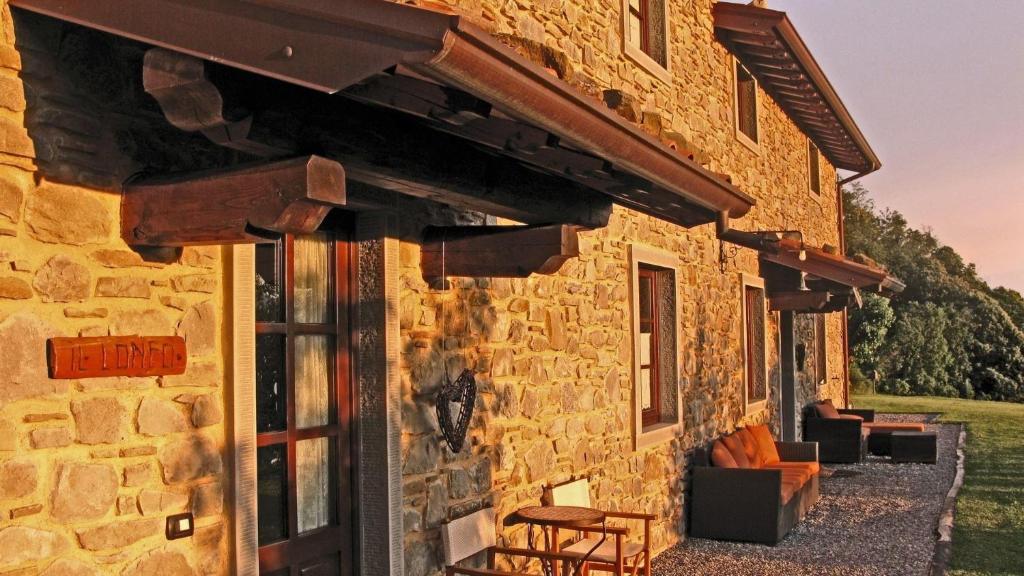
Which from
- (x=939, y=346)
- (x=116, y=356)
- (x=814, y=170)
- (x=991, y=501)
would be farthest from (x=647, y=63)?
(x=939, y=346)

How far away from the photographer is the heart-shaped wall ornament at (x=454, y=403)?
4711 mm

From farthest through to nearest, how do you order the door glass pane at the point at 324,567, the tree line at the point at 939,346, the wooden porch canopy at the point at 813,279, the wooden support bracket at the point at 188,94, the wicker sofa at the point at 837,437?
the tree line at the point at 939,346 < the wicker sofa at the point at 837,437 < the wooden porch canopy at the point at 813,279 < the door glass pane at the point at 324,567 < the wooden support bracket at the point at 188,94

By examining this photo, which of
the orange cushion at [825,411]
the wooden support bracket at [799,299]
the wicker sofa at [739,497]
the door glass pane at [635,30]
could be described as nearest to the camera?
the door glass pane at [635,30]

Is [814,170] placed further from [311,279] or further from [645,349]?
[311,279]

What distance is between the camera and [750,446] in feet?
30.7

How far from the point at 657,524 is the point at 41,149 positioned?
19.1ft

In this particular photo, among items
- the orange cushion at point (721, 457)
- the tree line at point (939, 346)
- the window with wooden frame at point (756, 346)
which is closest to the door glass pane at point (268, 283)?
the orange cushion at point (721, 457)

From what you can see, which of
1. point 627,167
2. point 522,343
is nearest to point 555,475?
point 522,343

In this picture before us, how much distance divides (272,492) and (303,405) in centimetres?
40

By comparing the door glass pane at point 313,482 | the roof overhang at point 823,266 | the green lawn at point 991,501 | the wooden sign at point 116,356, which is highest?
the roof overhang at point 823,266

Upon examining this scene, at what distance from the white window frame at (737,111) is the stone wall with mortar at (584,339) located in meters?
0.13

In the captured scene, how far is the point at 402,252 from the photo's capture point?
A: 4496 mm

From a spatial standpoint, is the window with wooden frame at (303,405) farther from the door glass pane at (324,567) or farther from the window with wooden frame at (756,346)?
the window with wooden frame at (756,346)

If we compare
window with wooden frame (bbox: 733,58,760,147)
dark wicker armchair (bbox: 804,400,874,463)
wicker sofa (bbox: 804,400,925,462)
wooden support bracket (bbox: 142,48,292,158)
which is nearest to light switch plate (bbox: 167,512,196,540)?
wooden support bracket (bbox: 142,48,292,158)
